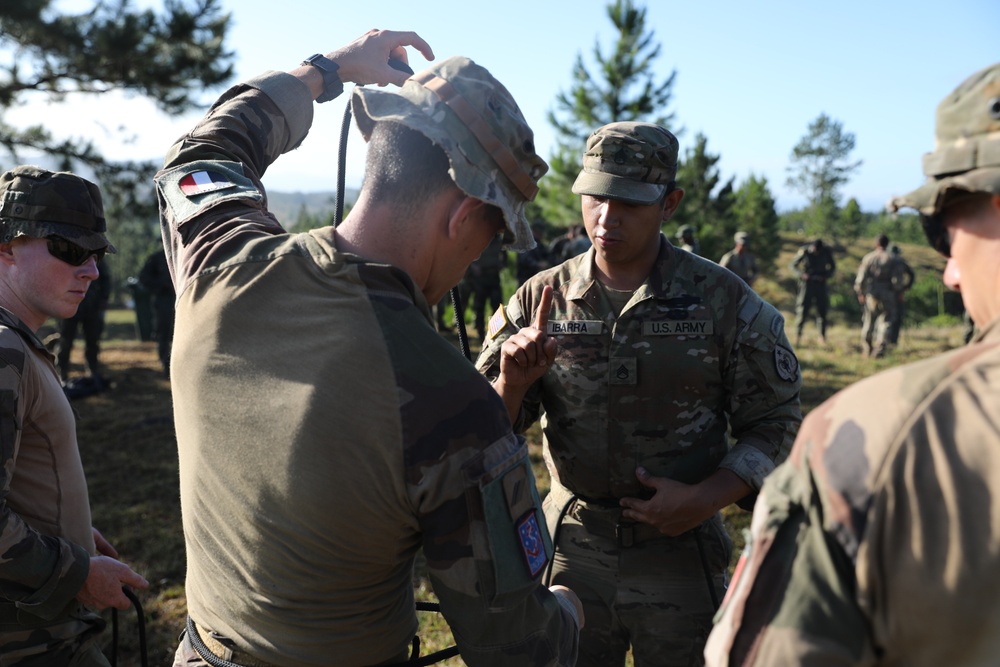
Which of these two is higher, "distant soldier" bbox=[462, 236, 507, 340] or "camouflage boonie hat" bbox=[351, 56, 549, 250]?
"camouflage boonie hat" bbox=[351, 56, 549, 250]

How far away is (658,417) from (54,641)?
187 centimetres

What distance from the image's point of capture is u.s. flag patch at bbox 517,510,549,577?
1.39 metres

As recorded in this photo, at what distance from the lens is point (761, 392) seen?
250 centimetres

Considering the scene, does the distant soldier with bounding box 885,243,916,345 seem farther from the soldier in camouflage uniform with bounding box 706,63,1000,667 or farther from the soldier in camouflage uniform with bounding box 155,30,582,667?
the soldier in camouflage uniform with bounding box 706,63,1000,667

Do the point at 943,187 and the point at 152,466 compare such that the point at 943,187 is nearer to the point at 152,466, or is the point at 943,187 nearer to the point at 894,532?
the point at 894,532

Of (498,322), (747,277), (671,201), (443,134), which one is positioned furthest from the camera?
(747,277)

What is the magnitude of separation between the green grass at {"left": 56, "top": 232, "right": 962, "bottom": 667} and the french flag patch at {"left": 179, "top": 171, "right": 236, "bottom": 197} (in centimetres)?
298

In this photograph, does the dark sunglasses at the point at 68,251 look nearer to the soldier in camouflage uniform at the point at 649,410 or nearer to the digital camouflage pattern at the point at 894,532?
the soldier in camouflage uniform at the point at 649,410

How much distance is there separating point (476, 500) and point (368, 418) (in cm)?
24

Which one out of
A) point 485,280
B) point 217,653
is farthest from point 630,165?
point 485,280

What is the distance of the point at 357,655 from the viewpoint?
150cm

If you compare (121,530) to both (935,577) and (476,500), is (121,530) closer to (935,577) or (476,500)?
(476,500)

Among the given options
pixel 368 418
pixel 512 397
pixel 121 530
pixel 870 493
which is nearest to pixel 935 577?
pixel 870 493

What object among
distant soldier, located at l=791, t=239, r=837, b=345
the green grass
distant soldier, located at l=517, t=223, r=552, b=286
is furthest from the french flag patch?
distant soldier, located at l=791, t=239, r=837, b=345
